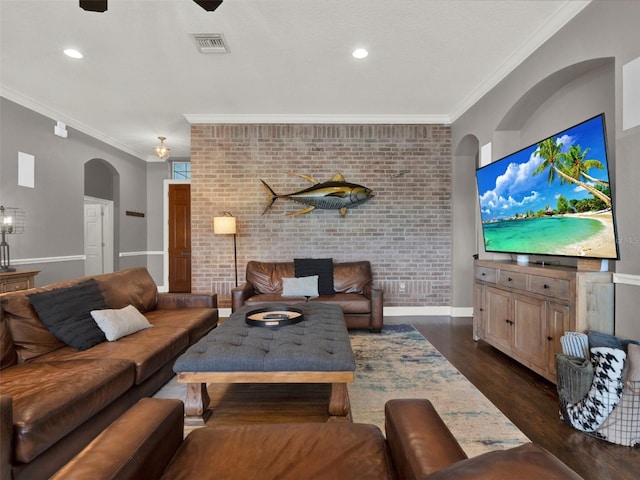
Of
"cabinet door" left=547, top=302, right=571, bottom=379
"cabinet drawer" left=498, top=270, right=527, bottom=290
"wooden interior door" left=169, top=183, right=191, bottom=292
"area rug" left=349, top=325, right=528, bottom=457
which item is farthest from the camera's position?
"wooden interior door" left=169, top=183, right=191, bottom=292

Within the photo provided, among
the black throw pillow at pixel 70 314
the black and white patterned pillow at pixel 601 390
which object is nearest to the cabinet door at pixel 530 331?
the black and white patterned pillow at pixel 601 390

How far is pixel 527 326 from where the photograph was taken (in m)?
2.72

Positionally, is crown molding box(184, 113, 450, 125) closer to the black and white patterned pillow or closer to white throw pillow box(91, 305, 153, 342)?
white throw pillow box(91, 305, 153, 342)

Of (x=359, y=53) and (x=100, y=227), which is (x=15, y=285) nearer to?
(x=100, y=227)

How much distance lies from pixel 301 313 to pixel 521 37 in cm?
299

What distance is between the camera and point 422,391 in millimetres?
2430

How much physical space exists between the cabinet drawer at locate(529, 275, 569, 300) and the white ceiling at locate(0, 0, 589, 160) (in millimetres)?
1941

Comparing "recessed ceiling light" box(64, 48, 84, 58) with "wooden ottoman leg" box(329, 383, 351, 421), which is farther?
"recessed ceiling light" box(64, 48, 84, 58)

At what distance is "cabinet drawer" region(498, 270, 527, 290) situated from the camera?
9.15 ft

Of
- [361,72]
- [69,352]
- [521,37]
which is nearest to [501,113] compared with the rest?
[521,37]

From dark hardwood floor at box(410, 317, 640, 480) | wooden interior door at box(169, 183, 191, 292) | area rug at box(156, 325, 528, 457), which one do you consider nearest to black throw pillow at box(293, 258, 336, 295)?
area rug at box(156, 325, 528, 457)

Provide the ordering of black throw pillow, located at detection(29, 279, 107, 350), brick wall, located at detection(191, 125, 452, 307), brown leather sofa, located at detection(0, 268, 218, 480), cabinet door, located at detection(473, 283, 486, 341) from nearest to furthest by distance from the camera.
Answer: brown leather sofa, located at detection(0, 268, 218, 480) < black throw pillow, located at detection(29, 279, 107, 350) < cabinet door, located at detection(473, 283, 486, 341) < brick wall, located at detection(191, 125, 452, 307)

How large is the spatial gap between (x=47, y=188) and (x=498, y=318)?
5.70 m

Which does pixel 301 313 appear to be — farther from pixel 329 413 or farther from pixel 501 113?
pixel 501 113
